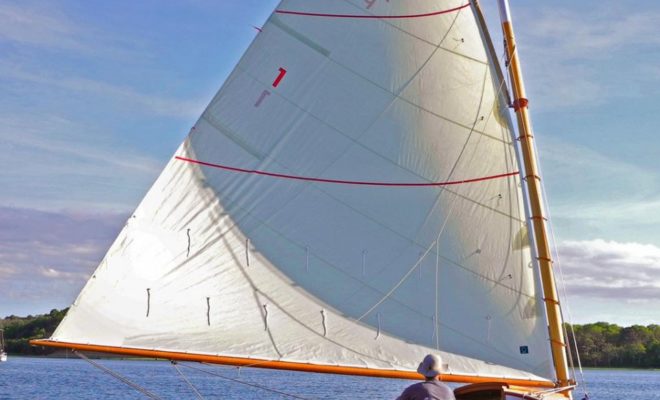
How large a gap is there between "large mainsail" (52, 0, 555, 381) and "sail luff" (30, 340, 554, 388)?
136 millimetres

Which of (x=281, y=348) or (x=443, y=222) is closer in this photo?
(x=281, y=348)

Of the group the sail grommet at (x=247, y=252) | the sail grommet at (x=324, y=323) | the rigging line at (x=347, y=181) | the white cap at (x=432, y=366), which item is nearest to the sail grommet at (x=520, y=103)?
the rigging line at (x=347, y=181)

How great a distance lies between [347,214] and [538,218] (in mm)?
3398

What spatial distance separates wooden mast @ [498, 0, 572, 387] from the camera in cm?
1603

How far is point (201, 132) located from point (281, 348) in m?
4.33

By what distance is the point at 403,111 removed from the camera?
17.4 m

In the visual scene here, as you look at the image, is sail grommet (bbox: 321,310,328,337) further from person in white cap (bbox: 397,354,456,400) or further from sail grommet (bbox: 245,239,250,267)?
person in white cap (bbox: 397,354,456,400)

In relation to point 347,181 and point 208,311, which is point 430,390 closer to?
point 208,311

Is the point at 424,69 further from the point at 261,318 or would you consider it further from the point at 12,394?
the point at 12,394

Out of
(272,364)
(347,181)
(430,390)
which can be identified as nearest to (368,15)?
(347,181)

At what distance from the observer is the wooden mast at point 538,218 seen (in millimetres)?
16031

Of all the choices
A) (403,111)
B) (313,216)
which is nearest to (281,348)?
(313,216)

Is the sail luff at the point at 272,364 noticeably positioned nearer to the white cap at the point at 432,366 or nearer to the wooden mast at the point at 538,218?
the wooden mast at the point at 538,218

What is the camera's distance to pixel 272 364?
50.3 feet
